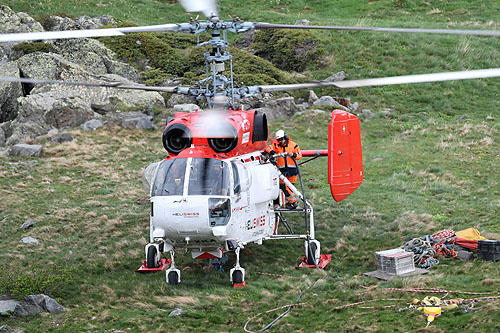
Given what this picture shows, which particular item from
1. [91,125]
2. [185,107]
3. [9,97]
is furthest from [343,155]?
[9,97]

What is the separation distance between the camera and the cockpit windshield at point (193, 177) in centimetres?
1123

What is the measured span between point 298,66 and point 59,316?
25.6m

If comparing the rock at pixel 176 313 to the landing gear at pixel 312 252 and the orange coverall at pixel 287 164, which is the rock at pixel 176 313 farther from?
the orange coverall at pixel 287 164

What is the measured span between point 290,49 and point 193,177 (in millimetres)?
24563

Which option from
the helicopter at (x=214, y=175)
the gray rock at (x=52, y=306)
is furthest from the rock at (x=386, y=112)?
the gray rock at (x=52, y=306)

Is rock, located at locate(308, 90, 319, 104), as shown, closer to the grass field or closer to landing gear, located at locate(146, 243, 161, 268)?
the grass field

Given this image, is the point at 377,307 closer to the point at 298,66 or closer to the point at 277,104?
the point at 277,104

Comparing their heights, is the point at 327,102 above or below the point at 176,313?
above

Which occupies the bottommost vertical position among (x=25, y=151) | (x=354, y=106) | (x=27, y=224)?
(x=27, y=224)

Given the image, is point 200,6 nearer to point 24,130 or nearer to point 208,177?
point 208,177

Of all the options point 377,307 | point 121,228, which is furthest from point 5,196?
point 377,307

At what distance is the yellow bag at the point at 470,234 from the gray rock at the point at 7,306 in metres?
8.75

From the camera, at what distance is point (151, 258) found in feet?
41.6

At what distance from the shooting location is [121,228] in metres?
15.7
